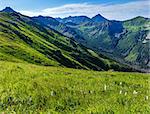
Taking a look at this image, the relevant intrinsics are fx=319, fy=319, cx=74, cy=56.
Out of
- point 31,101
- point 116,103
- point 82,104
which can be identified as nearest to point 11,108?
point 31,101

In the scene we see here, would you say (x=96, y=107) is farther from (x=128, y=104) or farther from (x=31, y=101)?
(x=31, y=101)

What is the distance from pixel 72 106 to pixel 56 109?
1.05m

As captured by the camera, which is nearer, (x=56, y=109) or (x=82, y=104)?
(x=56, y=109)

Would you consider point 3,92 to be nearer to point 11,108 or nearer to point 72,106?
point 11,108

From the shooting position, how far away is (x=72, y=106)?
16266mm

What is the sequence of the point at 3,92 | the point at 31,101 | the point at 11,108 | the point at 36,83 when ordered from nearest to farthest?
the point at 11,108 → the point at 31,101 → the point at 3,92 → the point at 36,83

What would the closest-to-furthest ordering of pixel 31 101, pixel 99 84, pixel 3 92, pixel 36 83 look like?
pixel 31 101 < pixel 3 92 < pixel 36 83 < pixel 99 84

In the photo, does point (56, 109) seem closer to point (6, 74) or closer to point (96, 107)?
point (96, 107)

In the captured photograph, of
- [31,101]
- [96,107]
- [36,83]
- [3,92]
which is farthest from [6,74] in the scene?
[96,107]

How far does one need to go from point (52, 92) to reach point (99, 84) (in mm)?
5348

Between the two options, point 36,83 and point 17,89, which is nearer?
point 17,89

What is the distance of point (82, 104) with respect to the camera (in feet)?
54.5

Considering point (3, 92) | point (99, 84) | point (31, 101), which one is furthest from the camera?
point (99, 84)

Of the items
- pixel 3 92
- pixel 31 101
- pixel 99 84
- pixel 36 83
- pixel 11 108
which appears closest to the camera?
pixel 11 108
